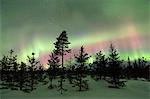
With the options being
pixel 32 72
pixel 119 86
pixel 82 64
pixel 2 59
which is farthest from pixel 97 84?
pixel 2 59

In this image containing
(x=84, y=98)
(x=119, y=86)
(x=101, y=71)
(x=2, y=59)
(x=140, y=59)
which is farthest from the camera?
(x=140, y=59)

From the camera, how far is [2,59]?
245ft

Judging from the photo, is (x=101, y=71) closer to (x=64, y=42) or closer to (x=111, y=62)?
(x=111, y=62)

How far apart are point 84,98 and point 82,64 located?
12.9 metres

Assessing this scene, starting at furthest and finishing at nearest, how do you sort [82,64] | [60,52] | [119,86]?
1. [119,86]
2. [82,64]
3. [60,52]

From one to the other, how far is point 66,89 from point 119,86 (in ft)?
42.1

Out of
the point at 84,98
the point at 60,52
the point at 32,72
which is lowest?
the point at 84,98

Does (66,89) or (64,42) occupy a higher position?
(64,42)

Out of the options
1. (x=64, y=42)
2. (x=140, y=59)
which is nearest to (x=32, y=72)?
(x=64, y=42)

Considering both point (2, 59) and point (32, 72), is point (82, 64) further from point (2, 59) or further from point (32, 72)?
point (2, 59)

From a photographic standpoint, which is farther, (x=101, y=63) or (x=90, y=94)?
(x=101, y=63)

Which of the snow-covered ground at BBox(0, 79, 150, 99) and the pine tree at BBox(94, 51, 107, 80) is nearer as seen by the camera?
the snow-covered ground at BBox(0, 79, 150, 99)

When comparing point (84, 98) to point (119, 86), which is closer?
point (84, 98)

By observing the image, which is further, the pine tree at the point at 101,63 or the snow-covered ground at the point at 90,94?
the pine tree at the point at 101,63
